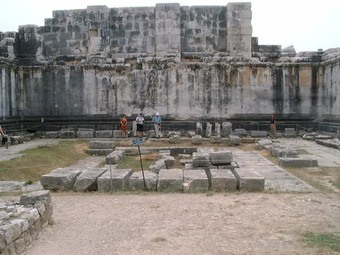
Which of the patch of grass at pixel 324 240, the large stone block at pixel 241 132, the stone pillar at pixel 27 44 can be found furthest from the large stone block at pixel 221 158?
the stone pillar at pixel 27 44

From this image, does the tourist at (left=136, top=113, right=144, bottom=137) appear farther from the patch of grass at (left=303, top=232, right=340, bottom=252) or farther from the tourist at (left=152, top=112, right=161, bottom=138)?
the patch of grass at (left=303, top=232, right=340, bottom=252)

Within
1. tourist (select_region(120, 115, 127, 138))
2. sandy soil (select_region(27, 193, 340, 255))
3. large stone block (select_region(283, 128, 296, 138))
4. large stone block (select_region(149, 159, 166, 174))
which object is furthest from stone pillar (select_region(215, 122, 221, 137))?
sandy soil (select_region(27, 193, 340, 255))

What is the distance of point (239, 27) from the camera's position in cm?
2620

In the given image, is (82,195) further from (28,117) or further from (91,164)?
(28,117)

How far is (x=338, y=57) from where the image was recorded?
22.6 m

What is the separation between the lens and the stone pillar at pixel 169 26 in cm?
2617

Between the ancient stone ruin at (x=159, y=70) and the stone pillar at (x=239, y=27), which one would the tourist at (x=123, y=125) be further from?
the stone pillar at (x=239, y=27)

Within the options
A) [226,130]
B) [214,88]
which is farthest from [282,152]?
[214,88]

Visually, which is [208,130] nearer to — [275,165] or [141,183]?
[275,165]

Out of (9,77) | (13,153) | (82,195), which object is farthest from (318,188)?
(9,77)

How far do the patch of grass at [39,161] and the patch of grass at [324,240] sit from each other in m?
8.43

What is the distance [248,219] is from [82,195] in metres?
4.31

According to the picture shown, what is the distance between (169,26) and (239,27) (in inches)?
165

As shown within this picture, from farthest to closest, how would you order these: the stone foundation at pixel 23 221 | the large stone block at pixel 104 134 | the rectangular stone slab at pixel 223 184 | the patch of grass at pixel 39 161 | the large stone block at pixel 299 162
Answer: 1. the large stone block at pixel 104 134
2. the large stone block at pixel 299 162
3. the patch of grass at pixel 39 161
4. the rectangular stone slab at pixel 223 184
5. the stone foundation at pixel 23 221
